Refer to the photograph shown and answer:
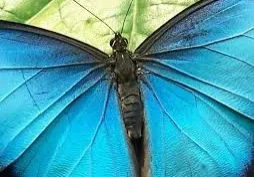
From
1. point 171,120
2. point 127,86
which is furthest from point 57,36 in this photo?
point 171,120

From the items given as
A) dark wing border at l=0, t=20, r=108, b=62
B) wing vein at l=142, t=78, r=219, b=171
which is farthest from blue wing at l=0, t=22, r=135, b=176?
wing vein at l=142, t=78, r=219, b=171

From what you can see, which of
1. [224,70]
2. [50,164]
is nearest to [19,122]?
[50,164]

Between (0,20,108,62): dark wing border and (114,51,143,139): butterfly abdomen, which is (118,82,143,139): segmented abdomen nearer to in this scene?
(114,51,143,139): butterfly abdomen

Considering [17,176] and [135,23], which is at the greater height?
[135,23]

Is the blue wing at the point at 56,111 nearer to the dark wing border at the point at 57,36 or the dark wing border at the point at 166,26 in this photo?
the dark wing border at the point at 57,36

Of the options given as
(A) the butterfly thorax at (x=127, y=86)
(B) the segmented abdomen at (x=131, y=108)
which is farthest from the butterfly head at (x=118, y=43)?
(B) the segmented abdomen at (x=131, y=108)

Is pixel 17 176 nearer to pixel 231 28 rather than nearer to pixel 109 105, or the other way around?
pixel 109 105
